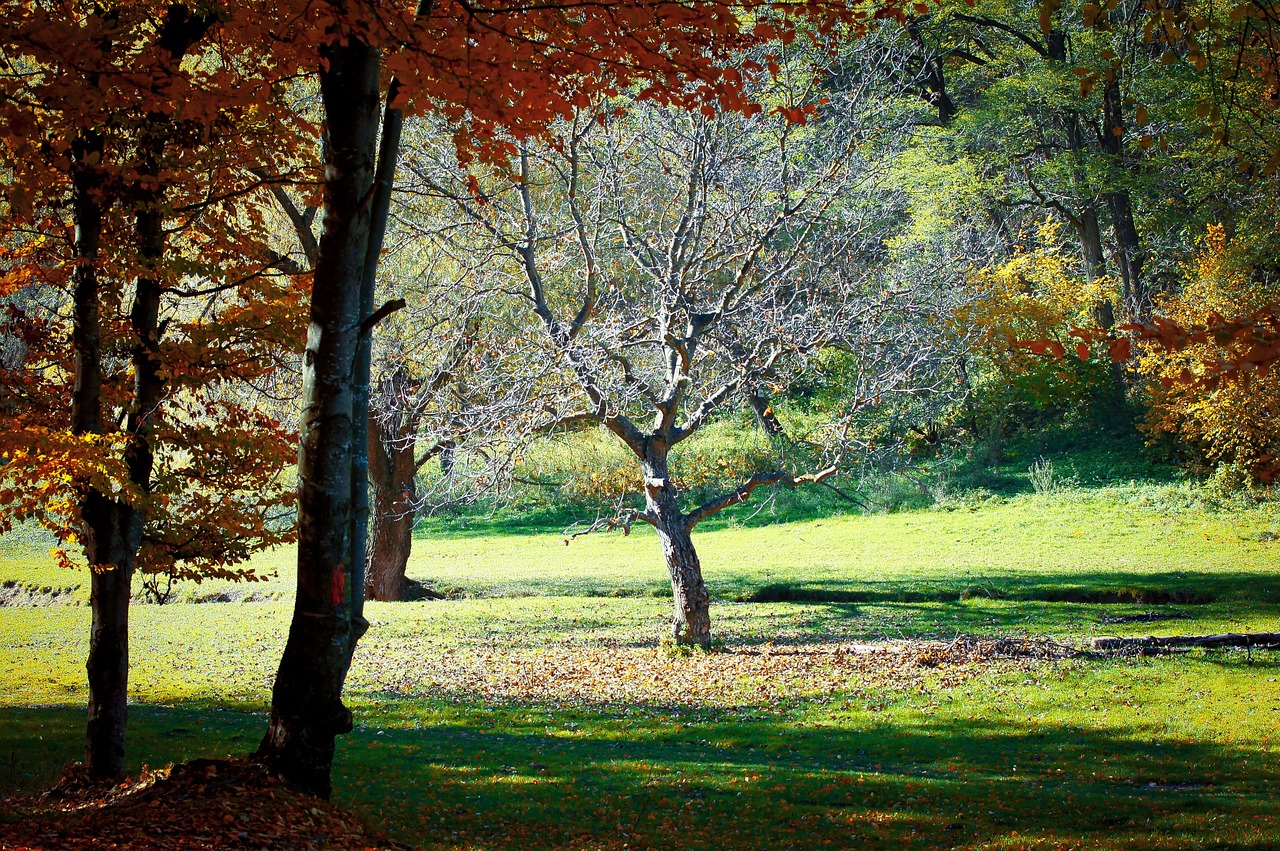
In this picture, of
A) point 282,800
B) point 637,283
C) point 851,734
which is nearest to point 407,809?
point 282,800

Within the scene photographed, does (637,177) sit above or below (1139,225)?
below

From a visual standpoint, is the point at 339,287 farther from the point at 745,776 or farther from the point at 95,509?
the point at 745,776

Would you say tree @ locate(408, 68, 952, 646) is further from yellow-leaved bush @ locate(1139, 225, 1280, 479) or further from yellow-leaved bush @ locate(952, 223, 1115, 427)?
yellow-leaved bush @ locate(952, 223, 1115, 427)

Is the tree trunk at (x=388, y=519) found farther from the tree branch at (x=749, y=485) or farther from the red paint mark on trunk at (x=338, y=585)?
the red paint mark on trunk at (x=338, y=585)

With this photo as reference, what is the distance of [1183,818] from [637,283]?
1379cm

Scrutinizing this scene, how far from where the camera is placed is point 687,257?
14.3 metres

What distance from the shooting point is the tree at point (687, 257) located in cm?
1388

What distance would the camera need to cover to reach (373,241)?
6223 mm

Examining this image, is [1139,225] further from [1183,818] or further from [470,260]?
[1183,818]

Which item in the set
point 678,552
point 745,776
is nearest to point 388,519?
point 678,552

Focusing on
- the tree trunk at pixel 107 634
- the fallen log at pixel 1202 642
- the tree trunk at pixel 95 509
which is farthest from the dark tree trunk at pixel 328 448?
the fallen log at pixel 1202 642

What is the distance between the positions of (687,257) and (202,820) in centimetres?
1054

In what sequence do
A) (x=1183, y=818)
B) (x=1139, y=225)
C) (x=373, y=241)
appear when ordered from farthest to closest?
(x=1139, y=225) < (x=1183, y=818) < (x=373, y=241)

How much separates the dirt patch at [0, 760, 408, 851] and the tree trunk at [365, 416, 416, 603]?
1469cm
